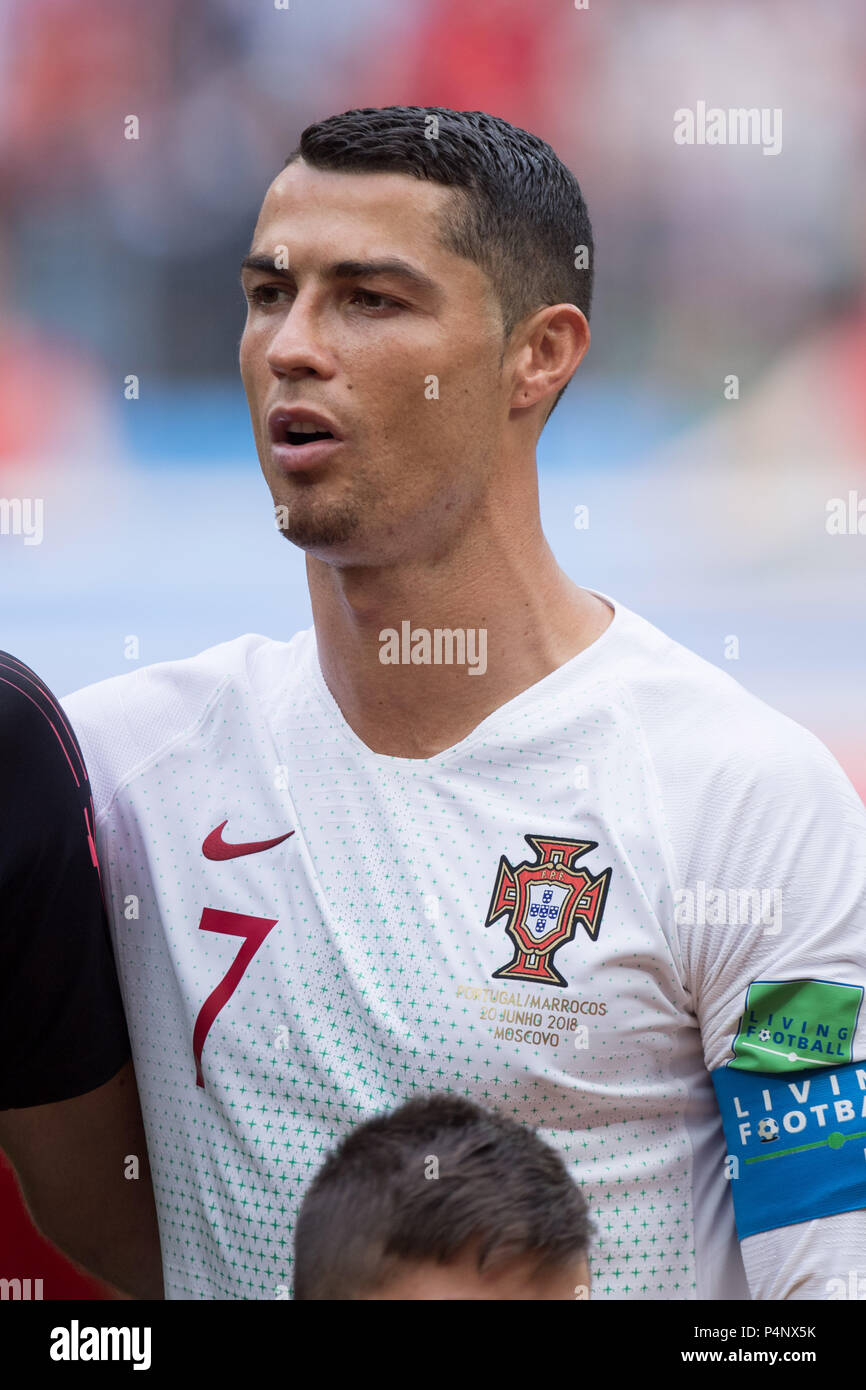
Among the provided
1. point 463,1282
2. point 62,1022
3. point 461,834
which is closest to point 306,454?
point 461,834

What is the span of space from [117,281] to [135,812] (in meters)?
3.30

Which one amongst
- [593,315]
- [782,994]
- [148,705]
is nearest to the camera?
[782,994]

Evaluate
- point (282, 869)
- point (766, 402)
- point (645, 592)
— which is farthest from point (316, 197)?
point (766, 402)

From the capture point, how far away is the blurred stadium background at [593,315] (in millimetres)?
4254

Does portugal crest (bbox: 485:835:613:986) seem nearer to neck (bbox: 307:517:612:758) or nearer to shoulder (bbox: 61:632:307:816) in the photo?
neck (bbox: 307:517:612:758)

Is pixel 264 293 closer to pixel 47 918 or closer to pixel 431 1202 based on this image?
pixel 47 918

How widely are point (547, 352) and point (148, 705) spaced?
0.71m

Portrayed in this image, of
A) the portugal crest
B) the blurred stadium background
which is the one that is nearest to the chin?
the portugal crest

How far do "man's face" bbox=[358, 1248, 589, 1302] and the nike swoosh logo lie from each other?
0.60m

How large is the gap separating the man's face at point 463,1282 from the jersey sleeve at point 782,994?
343mm

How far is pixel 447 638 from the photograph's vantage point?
1748 mm

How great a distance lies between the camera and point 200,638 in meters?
4.34

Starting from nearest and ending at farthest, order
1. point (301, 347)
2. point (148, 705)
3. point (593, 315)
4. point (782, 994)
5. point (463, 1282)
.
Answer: point (463, 1282), point (782, 994), point (301, 347), point (148, 705), point (593, 315)

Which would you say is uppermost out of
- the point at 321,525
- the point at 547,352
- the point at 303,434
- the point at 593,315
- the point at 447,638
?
the point at 593,315
